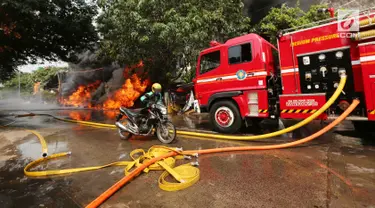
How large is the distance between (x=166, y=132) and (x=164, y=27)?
5.90 m

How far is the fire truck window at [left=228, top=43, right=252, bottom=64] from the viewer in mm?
6293

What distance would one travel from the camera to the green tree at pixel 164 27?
10352 millimetres

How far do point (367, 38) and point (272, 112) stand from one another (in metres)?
2.61

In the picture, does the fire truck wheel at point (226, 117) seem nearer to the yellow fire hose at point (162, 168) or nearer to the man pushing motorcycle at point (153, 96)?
the yellow fire hose at point (162, 168)

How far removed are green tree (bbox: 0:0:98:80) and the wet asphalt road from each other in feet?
22.1

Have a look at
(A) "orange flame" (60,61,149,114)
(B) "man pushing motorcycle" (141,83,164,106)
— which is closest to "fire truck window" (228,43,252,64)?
(B) "man pushing motorcycle" (141,83,164,106)

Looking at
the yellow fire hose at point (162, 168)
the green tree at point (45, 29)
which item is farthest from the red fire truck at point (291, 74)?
the green tree at point (45, 29)

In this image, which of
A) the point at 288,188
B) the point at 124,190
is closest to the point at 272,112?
the point at 288,188

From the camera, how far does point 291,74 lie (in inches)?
230

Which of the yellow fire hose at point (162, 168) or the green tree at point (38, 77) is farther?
the green tree at point (38, 77)

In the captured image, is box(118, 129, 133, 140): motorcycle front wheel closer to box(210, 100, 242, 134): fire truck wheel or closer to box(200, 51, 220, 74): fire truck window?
box(210, 100, 242, 134): fire truck wheel

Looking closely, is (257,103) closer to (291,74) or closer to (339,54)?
(291,74)

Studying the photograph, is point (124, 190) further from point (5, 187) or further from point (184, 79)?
point (184, 79)

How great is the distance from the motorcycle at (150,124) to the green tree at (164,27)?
5.02 meters
